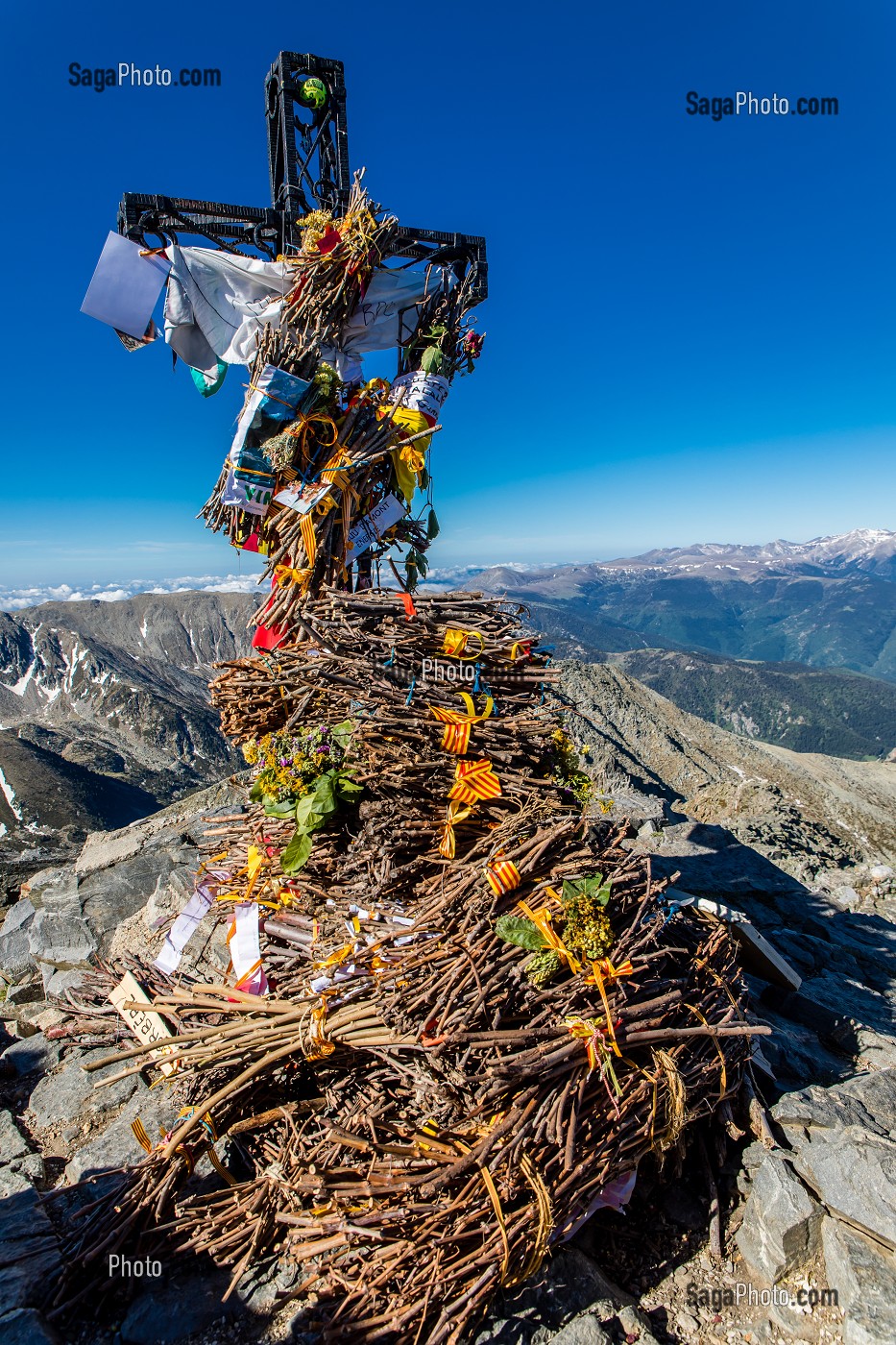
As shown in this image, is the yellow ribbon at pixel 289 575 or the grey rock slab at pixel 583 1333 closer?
the grey rock slab at pixel 583 1333

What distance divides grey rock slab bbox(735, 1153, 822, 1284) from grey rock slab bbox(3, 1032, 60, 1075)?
6438mm

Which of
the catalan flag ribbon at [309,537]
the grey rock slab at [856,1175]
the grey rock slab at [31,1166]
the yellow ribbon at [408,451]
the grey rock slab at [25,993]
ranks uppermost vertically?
the yellow ribbon at [408,451]

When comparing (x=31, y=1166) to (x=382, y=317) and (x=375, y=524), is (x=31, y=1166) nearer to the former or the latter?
(x=375, y=524)

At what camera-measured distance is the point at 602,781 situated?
24828mm

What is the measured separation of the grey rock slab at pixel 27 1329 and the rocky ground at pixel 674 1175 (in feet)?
0.03

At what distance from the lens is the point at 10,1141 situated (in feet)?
18.2

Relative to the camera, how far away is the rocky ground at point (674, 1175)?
3828 mm

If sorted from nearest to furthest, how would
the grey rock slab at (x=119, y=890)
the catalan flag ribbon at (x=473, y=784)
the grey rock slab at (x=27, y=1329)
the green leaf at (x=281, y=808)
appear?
the grey rock slab at (x=27, y=1329)
the catalan flag ribbon at (x=473, y=784)
the green leaf at (x=281, y=808)
the grey rock slab at (x=119, y=890)

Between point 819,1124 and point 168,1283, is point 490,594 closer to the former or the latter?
point 819,1124

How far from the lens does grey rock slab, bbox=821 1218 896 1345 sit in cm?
352

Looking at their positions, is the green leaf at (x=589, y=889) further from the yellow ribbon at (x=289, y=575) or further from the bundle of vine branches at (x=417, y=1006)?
the yellow ribbon at (x=289, y=575)

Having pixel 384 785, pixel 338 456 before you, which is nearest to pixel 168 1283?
pixel 384 785

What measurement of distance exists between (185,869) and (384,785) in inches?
220

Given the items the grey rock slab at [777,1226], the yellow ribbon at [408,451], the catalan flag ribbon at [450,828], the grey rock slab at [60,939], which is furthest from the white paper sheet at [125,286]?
the grey rock slab at [777,1226]
